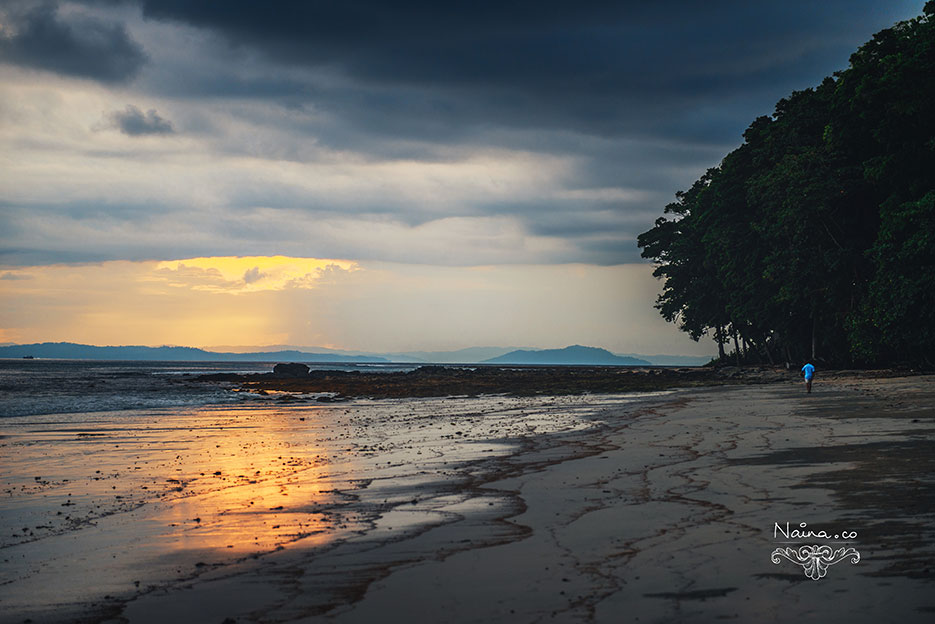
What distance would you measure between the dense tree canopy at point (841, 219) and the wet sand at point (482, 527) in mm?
18124

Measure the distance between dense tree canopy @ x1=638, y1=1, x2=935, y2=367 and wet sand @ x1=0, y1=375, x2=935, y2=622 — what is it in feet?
59.5

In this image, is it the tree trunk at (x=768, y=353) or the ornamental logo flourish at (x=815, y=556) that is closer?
the ornamental logo flourish at (x=815, y=556)

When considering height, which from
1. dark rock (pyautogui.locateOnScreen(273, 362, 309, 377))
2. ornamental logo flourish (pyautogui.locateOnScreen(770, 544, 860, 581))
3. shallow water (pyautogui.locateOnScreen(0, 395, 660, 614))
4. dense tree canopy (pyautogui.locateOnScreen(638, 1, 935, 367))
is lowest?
shallow water (pyautogui.locateOnScreen(0, 395, 660, 614))

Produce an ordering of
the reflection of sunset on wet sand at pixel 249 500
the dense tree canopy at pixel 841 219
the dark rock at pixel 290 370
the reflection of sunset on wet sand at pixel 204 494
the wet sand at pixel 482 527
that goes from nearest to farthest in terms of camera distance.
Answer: the wet sand at pixel 482 527 < the reflection of sunset on wet sand at pixel 204 494 < the reflection of sunset on wet sand at pixel 249 500 < the dense tree canopy at pixel 841 219 < the dark rock at pixel 290 370

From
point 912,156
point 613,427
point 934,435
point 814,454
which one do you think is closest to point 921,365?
point 912,156

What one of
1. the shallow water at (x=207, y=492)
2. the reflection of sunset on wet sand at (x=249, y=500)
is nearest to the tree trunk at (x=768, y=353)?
the shallow water at (x=207, y=492)

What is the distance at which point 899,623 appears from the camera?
17.5 ft

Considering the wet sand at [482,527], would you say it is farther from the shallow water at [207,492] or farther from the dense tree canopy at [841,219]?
the dense tree canopy at [841,219]

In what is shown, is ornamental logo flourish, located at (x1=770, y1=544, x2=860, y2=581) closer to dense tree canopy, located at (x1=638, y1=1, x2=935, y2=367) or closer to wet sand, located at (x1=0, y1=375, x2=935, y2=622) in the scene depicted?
wet sand, located at (x1=0, y1=375, x2=935, y2=622)

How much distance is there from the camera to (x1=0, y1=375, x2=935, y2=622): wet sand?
621 cm

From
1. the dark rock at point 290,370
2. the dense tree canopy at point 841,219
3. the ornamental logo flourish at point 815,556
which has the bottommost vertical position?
the ornamental logo flourish at point 815,556

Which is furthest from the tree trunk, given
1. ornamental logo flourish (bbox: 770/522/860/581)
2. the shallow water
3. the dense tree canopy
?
ornamental logo flourish (bbox: 770/522/860/581)

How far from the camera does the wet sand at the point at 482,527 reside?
6.21m

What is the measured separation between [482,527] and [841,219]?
43.2 m
